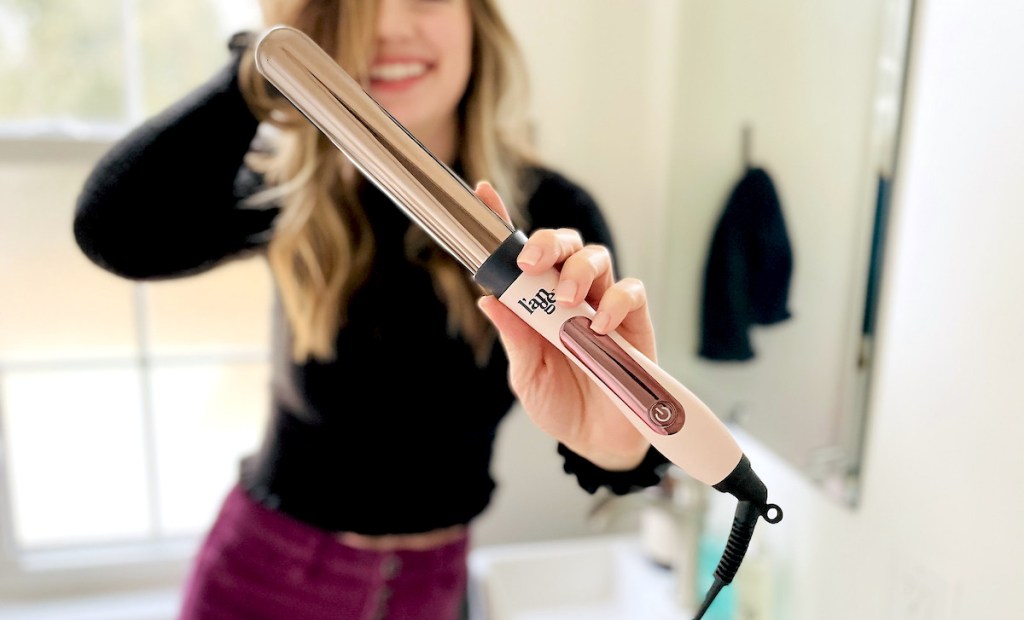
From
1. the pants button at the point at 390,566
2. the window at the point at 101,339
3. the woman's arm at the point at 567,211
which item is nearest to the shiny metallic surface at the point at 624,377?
the woman's arm at the point at 567,211

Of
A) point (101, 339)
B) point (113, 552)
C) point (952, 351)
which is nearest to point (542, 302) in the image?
point (952, 351)

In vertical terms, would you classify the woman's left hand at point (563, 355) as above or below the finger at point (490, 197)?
below

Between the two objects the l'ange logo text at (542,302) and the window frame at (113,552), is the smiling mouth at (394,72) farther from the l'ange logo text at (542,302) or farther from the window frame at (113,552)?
the window frame at (113,552)

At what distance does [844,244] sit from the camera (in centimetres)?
66

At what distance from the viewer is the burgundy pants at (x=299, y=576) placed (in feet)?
2.58

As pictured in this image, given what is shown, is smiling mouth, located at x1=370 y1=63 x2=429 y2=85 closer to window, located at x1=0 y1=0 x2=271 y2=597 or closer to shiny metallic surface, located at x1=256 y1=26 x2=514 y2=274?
shiny metallic surface, located at x1=256 y1=26 x2=514 y2=274

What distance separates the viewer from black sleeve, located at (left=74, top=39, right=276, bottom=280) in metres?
0.56

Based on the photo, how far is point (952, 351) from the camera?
52 centimetres

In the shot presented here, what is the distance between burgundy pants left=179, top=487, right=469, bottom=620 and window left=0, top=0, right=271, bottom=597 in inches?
15.6

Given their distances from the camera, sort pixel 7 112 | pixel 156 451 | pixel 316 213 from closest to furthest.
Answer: pixel 316 213
pixel 7 112
pixel 156 451

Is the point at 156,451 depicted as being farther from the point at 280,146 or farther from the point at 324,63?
the point at 324,63

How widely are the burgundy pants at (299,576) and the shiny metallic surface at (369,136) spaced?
561 millimetres

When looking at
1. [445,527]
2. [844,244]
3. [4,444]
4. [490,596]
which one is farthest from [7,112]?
[844,244]

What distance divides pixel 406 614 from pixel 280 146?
53cm
